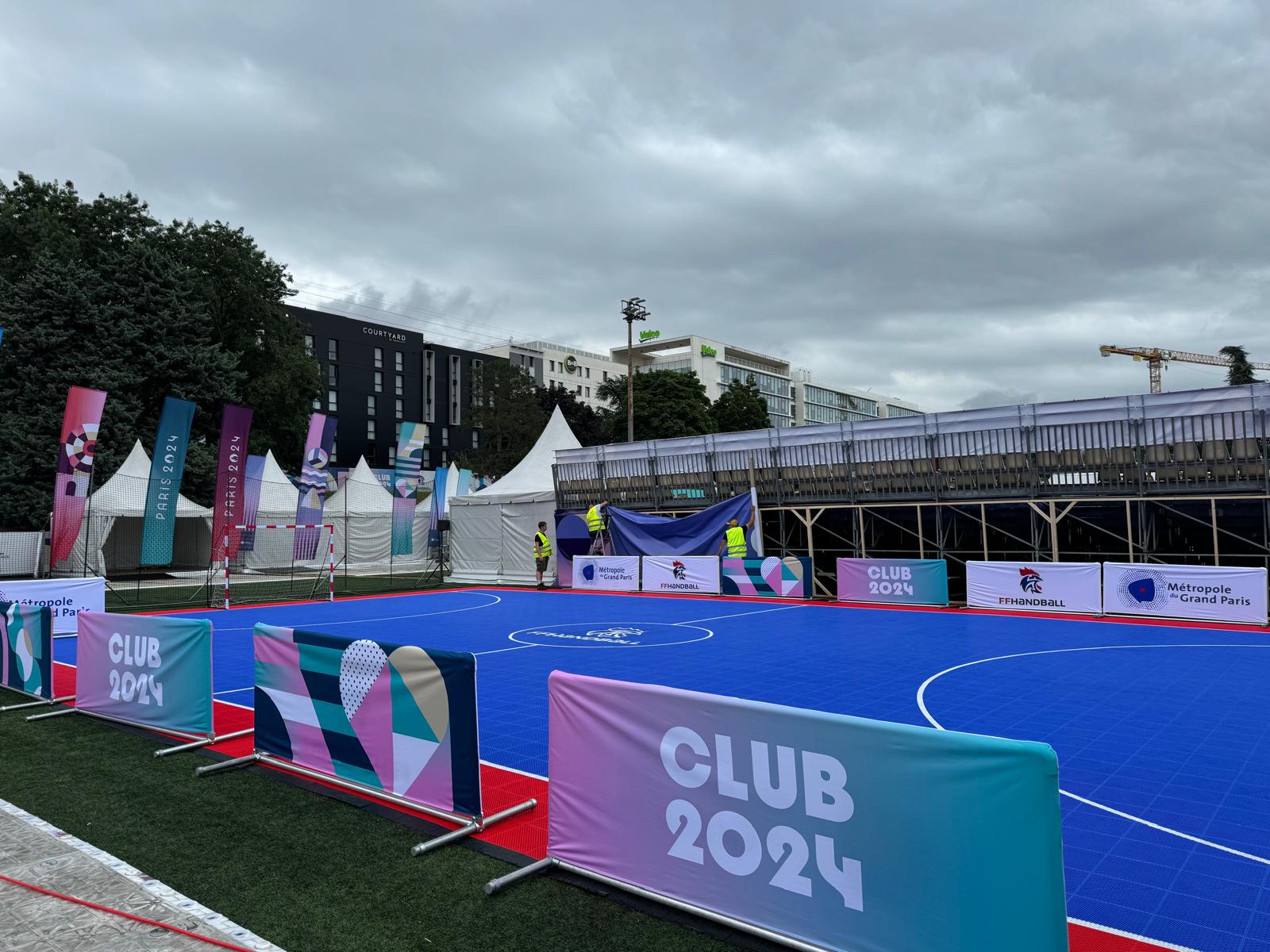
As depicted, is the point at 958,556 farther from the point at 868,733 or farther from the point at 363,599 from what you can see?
the point at 868,733

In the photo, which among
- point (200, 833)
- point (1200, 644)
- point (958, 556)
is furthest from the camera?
point (958, 556)

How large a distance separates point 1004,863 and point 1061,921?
0.27m

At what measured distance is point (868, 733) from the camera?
3.85 m

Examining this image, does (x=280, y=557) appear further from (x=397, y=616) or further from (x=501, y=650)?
(x=501, y=650)

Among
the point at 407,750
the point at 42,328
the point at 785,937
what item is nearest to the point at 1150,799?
the point at 785,937

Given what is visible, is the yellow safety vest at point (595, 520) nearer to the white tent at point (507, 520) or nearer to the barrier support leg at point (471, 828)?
the white tent at point (507, 520)

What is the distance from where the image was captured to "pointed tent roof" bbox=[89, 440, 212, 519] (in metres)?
30.7

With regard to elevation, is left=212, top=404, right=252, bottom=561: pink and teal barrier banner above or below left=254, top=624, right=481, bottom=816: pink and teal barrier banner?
above

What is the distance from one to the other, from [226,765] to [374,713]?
1951 millimetres

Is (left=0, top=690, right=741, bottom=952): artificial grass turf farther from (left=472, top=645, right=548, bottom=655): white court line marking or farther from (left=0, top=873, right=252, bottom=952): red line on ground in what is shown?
(left=472, top=645, right=548, bottom=655): white court line marking

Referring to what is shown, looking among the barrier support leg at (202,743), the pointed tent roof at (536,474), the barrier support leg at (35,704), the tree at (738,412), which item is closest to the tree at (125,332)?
the pointed tent roof at (536,474)

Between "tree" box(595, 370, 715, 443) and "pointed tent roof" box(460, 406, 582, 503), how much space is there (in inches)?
1228

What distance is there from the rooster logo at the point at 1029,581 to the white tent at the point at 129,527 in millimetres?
24336

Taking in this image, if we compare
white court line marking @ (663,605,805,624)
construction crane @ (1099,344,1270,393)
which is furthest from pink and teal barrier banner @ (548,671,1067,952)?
construction crane @ (1099,344,1270,393)
